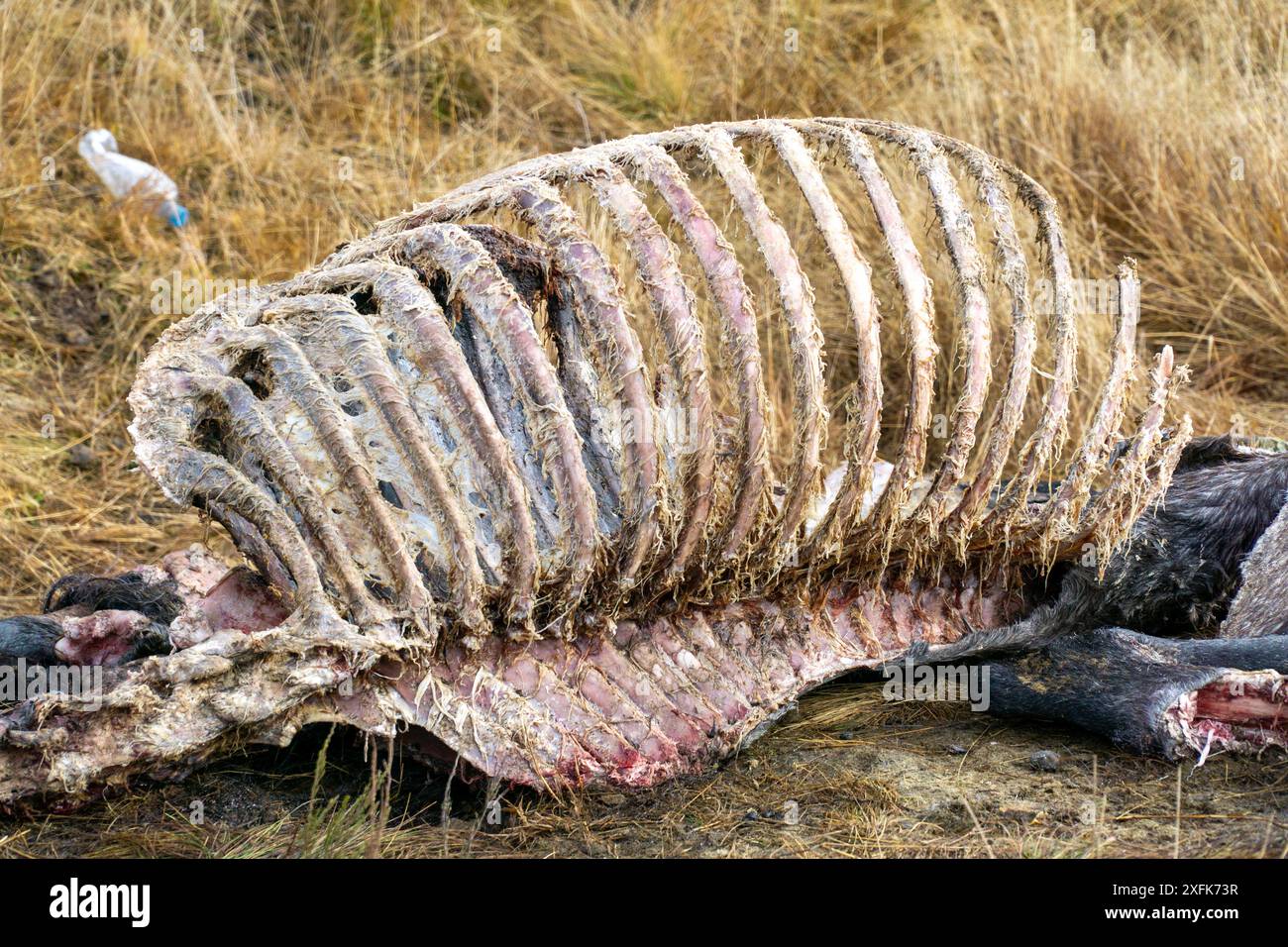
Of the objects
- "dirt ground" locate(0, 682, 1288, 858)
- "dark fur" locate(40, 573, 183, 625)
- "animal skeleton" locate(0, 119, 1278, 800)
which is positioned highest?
"animal skeleton" locate(0, 119, 1278, 800)

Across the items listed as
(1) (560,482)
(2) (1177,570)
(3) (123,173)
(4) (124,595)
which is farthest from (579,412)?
(3) (123,173)

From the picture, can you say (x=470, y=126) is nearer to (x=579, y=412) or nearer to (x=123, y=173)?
(x=123, y=173)

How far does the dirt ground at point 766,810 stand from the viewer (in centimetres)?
281

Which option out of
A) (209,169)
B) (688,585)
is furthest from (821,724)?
(209,169)

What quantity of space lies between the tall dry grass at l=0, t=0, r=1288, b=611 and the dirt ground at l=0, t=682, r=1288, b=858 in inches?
58.3

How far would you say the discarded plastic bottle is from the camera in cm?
593

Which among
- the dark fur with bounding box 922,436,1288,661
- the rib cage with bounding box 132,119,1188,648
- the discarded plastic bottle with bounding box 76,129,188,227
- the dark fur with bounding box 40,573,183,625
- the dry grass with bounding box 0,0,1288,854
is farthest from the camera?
the discarded plastic bottle with bounding box 76,129,188,227

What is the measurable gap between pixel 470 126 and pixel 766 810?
4.48 metres

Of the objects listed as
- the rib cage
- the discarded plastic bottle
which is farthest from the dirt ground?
the discarded plastic bottle

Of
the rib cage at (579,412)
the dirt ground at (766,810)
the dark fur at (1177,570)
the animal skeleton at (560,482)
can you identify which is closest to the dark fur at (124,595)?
the animal skeleton at (560,482)

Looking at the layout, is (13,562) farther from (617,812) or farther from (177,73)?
(177,73)

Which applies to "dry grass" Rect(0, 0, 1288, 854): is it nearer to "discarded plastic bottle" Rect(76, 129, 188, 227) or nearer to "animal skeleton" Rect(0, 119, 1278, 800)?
"discarded plastic bottle" Rect(76, 129, 188, 227)

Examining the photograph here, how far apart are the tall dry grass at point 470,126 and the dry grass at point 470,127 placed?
1 centimetres

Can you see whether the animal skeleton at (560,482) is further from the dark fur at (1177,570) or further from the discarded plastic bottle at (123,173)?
the discarded plastic bottle at (123,173)
